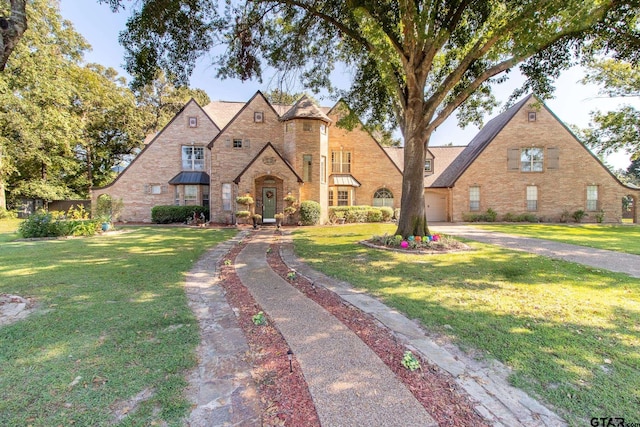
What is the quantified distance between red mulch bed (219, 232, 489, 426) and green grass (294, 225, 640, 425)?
0.67m

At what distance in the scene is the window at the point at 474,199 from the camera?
23.3m

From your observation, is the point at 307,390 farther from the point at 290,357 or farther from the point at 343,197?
the point at 343,197

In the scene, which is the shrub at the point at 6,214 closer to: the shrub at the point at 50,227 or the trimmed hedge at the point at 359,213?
the shrub at the point at 50,227

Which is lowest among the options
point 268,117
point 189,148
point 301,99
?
point 189,148

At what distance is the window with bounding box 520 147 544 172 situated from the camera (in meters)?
23.2

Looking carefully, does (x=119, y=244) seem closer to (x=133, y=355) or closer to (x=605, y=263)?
(x=133, y=355)

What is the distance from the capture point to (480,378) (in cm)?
280

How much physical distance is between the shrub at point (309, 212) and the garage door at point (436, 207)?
1114cm

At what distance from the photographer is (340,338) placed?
3.62 meters

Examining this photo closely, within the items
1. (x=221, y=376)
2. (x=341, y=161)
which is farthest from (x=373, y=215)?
(x=221, y=376)

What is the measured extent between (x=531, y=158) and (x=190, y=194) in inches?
1049

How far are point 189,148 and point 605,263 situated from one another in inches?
957

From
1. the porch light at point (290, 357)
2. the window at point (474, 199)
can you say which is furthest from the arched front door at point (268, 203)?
the porch light at point (290, 357)

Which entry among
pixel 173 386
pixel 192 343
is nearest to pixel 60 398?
pixel 173 386
